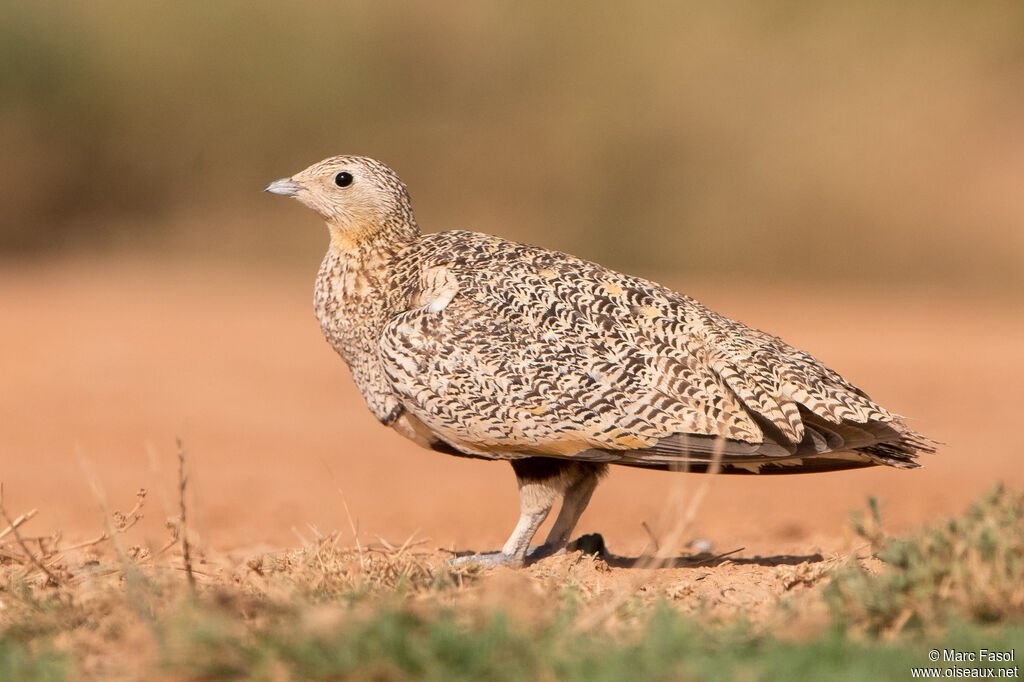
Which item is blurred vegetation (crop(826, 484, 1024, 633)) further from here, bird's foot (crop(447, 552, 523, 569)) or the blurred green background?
the blurred green background

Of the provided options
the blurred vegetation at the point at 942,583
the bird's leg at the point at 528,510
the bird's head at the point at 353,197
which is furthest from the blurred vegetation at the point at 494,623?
the bird's head at the point at 353,197

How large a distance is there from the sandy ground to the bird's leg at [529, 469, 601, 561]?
764 millimetres

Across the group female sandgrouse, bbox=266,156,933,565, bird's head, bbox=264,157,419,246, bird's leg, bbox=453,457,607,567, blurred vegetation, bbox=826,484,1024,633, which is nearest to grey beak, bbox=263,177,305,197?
bird's head, bbox=264,157,419,246

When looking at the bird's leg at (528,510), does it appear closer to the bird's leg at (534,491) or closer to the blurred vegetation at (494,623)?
the bird's leg at (534,491)

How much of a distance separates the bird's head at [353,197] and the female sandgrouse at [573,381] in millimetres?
322

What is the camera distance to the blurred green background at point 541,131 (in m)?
19.3

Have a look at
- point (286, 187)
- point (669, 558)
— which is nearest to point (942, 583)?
point (669, 558)

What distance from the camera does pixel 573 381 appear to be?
17.4 feet

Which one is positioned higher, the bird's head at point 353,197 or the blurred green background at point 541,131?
the blurred green background at point 541,131

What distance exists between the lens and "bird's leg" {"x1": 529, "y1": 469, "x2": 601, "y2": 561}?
5.82m

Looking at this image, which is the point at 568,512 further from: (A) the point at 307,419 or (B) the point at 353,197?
(A) the point at 307,419

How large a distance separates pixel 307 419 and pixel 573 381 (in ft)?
24.0

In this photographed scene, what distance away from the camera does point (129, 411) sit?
1190 cm

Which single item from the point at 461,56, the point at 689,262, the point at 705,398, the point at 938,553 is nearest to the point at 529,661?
the point at 938,553
